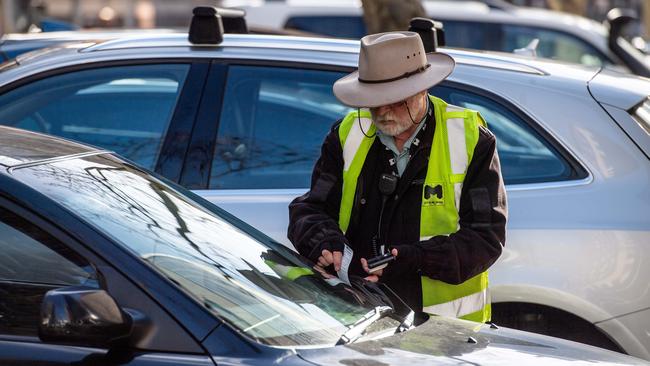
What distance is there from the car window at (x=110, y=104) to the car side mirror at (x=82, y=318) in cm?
207

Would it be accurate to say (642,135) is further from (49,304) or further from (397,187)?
(49,304)

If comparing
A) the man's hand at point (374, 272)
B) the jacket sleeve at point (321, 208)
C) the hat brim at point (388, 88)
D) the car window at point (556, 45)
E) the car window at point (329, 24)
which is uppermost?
the hat brim at point (388, 88)

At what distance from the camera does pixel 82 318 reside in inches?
111

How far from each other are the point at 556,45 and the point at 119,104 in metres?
7.54

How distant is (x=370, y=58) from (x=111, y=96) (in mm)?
1347

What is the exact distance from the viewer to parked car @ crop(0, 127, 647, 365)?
9.62 feet

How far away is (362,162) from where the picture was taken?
13.8ft

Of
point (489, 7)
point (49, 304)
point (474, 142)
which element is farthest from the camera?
point (489, 7)

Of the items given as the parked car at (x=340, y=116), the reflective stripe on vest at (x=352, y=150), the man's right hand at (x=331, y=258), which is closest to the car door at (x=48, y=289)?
the man's right hand at (x=331, y=258)

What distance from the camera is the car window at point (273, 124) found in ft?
15.9

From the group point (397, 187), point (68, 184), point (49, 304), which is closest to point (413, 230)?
point (397, 187)

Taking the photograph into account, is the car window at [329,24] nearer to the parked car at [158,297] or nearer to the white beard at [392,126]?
the white beard at [392,126]

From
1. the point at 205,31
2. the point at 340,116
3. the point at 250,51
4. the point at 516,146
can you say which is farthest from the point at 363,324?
the point at 205,31

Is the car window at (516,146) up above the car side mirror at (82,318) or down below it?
below
